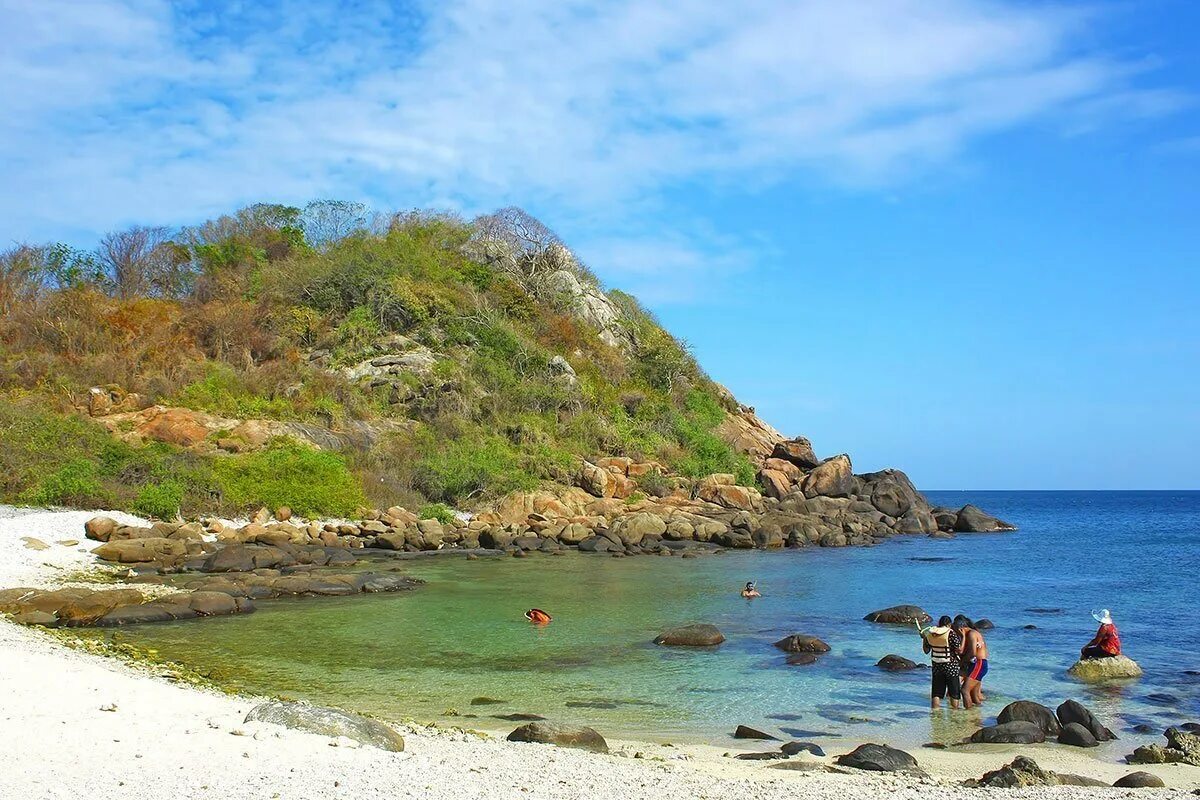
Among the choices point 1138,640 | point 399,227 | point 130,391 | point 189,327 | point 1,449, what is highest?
point 399,227

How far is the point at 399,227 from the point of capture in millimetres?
58906

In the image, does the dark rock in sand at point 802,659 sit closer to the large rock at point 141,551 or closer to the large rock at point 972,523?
the large rock at point 141,551

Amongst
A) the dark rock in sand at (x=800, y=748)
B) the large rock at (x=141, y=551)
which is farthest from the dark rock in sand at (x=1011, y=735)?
the large rock at (x=141, y=551)

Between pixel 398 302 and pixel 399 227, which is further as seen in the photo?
pixel 399 227

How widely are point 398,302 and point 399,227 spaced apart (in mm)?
11036

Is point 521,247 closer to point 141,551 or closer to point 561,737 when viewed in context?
point 141,551

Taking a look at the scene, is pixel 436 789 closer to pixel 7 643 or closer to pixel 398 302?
pixel 7 643

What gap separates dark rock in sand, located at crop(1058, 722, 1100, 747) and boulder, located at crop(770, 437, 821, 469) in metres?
43.0

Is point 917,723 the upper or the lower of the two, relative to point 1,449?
lower

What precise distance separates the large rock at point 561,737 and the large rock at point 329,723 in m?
1.53

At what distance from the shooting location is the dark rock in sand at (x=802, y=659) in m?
15.9

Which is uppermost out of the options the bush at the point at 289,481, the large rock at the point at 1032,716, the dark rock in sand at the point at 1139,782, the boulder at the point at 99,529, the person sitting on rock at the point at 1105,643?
the bush at the point at 289,481

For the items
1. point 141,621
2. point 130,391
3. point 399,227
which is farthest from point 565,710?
point 399,227

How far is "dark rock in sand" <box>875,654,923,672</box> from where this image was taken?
15609 mm
